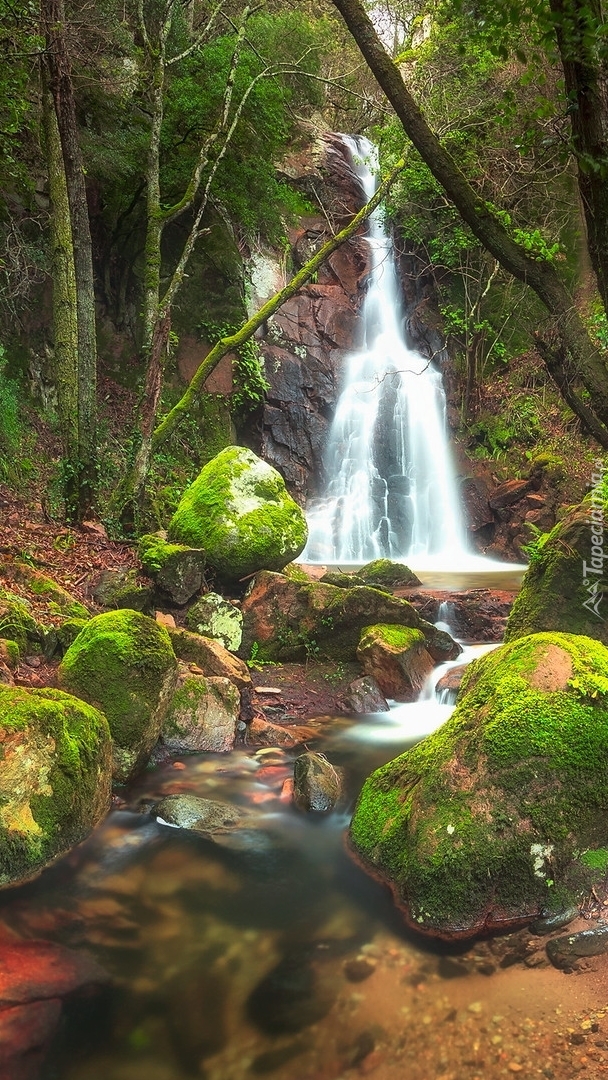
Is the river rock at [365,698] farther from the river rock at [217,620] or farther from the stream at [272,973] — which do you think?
the stream at [272,973]

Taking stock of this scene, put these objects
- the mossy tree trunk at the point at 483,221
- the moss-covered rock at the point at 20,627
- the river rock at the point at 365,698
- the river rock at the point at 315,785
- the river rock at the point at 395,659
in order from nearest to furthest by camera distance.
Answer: the mossy tree trunk at the point at 483,221 → the river rock at the point at 315,785 → the moss-covered rock at the point at 20,627 → the river rock at the point at 365,698 → the river rock at the point at 395,659

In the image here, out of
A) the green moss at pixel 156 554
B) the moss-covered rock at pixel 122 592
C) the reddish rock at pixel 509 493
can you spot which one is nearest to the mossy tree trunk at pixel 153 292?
the green moss at pixel 156 554

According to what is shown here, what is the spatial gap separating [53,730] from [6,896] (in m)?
0.85

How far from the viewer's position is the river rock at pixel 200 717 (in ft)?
17.8

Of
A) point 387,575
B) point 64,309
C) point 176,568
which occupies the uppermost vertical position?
point 64,309

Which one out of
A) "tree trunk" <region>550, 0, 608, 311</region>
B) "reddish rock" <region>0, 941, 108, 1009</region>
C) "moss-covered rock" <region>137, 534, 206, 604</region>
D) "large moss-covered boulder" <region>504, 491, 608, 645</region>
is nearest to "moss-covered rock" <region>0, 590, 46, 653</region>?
"moss-covered rock" <region>137, 534, 206, 604</region>

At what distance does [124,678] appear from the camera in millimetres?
4828

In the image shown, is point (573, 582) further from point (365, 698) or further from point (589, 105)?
point (589, 105)

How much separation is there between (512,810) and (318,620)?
4.20m

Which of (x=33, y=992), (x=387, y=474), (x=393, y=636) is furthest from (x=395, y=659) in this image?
(x=387, y=474)

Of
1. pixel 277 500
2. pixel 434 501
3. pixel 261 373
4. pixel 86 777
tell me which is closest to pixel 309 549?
pixel 434 501

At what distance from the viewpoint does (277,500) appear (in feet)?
27.6

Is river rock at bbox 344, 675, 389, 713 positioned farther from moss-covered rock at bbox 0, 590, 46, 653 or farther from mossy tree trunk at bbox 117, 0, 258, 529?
mossy tree trunk at bbox 117, 0, 258, 529

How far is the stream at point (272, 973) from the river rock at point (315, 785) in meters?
0.13
